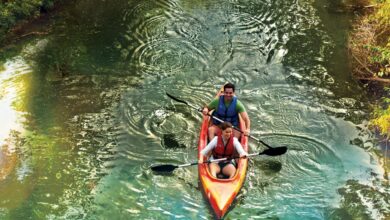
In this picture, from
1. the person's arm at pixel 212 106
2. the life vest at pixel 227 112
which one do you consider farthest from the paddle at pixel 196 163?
the person's arm at pixel 212 106

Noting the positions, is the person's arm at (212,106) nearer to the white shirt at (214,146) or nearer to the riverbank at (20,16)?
the white shirt at (214,146)

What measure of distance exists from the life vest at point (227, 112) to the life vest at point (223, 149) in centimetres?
84

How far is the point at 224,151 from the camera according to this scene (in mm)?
8203

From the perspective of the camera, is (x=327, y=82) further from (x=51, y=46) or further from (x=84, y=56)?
(x=51, y=46)

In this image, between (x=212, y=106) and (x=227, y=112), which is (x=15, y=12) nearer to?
(x=212, y=106)

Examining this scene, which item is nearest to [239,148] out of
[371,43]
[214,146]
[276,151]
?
[214,146]

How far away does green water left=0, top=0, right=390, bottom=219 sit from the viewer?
26.8 ft

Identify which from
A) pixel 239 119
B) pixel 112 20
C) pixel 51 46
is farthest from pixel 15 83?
pixel 239 119

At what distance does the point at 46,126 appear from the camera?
977cm

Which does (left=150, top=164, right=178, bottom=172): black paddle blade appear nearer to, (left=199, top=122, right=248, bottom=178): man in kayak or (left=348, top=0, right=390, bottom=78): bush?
(left=199, top=122, right=248, bottom=178): man in kayak

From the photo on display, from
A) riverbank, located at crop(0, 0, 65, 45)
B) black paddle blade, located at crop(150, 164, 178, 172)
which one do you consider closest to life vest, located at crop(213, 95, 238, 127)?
black paddle blade, located at crop(150, 164, 178, 172)

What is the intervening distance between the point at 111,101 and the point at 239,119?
3.07 m

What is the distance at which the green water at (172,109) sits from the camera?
8.17 metres

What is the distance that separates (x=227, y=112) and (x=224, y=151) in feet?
3.22
